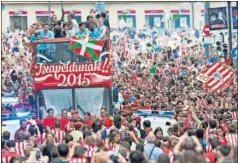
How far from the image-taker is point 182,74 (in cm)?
3912

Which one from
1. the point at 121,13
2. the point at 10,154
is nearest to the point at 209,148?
the point at 10,154

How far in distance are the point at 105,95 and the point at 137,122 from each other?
11.2 feet

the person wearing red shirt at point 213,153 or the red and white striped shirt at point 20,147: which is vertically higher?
the person wearing red shirt at point 213,153

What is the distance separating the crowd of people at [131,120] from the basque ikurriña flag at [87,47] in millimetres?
245

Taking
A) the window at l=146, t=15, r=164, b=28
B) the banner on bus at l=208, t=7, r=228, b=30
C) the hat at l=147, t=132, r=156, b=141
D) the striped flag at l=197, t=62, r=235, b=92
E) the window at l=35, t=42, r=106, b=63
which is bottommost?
the hat at l=147, t=132, r=156, b=141

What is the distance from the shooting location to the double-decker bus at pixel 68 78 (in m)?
25.7

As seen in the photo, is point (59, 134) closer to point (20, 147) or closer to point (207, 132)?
point (20, 147)

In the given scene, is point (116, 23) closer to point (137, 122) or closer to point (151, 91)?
point (151, 91)

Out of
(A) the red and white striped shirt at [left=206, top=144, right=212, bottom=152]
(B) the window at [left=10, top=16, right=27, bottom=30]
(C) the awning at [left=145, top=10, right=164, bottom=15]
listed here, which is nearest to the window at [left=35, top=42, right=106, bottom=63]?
(A) the red and white striped shirt at [left=206, top=144, right=212, bottom=152]

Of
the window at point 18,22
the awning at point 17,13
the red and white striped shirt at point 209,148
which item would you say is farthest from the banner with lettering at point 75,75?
the window at point 18,22

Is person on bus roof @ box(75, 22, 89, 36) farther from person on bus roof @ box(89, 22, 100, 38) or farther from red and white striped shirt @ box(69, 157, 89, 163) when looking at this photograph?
red and white striped shirt @ box(69, 157, 89, 163)

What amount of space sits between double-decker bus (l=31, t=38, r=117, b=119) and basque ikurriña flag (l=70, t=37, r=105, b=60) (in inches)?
2.1

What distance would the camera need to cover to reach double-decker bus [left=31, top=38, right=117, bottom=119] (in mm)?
25734

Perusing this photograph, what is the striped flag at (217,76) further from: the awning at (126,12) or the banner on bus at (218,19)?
the awning at (126,12)
